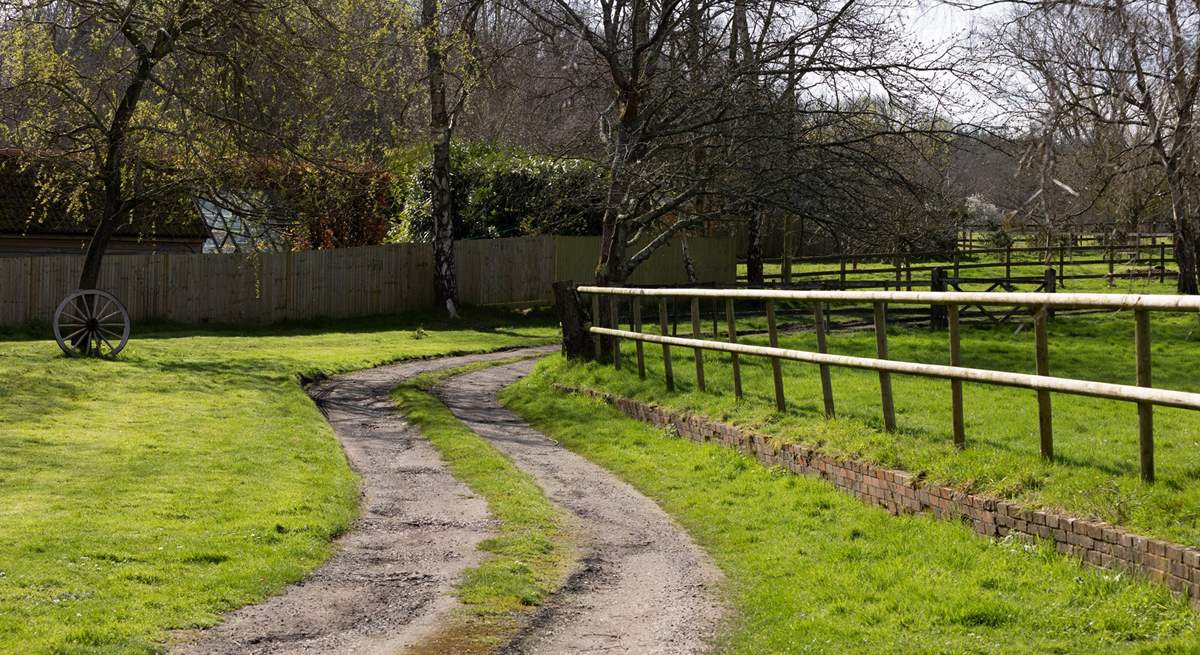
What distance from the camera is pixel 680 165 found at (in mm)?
18062

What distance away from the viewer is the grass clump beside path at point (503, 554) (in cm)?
680

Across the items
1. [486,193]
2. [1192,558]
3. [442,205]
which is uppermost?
[486,193]

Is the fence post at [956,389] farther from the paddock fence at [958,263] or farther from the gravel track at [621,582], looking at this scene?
the paddock fence at [958,263]

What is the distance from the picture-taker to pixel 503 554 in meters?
8.66

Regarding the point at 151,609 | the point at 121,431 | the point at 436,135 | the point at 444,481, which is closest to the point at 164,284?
the point at 436,135

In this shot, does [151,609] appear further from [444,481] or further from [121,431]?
[121,431]

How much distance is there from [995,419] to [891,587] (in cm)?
456

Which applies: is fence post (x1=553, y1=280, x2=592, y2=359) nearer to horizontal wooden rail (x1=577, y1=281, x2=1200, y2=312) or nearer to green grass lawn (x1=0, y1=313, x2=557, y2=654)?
green grass lawn (x1=0, y1=313, x2=557, y2=654)

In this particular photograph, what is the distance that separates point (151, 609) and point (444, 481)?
17.2 feet

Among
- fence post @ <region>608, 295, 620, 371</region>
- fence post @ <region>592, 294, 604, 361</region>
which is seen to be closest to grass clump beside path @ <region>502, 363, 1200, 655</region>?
fence post @ <region>608, 295, 620, 371</region>

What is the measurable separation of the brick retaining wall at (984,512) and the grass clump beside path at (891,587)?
10 cm

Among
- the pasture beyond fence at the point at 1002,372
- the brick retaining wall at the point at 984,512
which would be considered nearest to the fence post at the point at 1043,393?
the pasture beyond fence at the point at 1002,372

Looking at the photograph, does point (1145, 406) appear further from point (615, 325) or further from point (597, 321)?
point (597, 321)

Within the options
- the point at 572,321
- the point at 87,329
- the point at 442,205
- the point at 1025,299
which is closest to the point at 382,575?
the point at 1025,299
